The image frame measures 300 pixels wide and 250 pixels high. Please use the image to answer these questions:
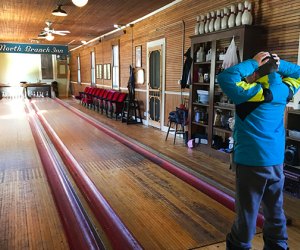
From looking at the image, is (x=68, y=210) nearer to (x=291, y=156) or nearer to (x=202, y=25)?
(x=291, y=156)

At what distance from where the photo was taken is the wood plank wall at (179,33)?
13.4 feet

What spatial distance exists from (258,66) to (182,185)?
7.61 feet

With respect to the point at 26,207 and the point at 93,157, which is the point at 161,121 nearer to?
the point at 93,157

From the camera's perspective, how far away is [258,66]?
6.50 ft

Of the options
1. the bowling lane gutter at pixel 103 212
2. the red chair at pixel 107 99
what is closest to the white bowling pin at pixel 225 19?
the bowling lane gutter at pixel 103 212

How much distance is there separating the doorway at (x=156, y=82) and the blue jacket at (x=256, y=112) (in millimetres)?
5675

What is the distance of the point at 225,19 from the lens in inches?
193

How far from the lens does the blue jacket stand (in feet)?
6.23

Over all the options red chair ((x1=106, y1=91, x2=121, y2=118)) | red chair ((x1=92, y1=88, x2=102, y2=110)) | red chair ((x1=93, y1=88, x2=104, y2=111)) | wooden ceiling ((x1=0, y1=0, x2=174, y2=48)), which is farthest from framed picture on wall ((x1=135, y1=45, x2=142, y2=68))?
red chair ((x1=92, y1=88, x2=102, y2=110))

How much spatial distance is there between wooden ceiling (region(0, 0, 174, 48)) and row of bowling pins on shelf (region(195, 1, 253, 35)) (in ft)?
5.79

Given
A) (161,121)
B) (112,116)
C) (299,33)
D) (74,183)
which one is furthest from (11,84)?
(299,33)

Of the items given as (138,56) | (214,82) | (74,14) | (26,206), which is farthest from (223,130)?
(74,14)

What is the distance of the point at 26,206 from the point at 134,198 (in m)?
1.20

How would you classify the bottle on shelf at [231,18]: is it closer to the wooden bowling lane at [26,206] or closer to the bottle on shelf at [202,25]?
the bottle on shelf at [202,25]
